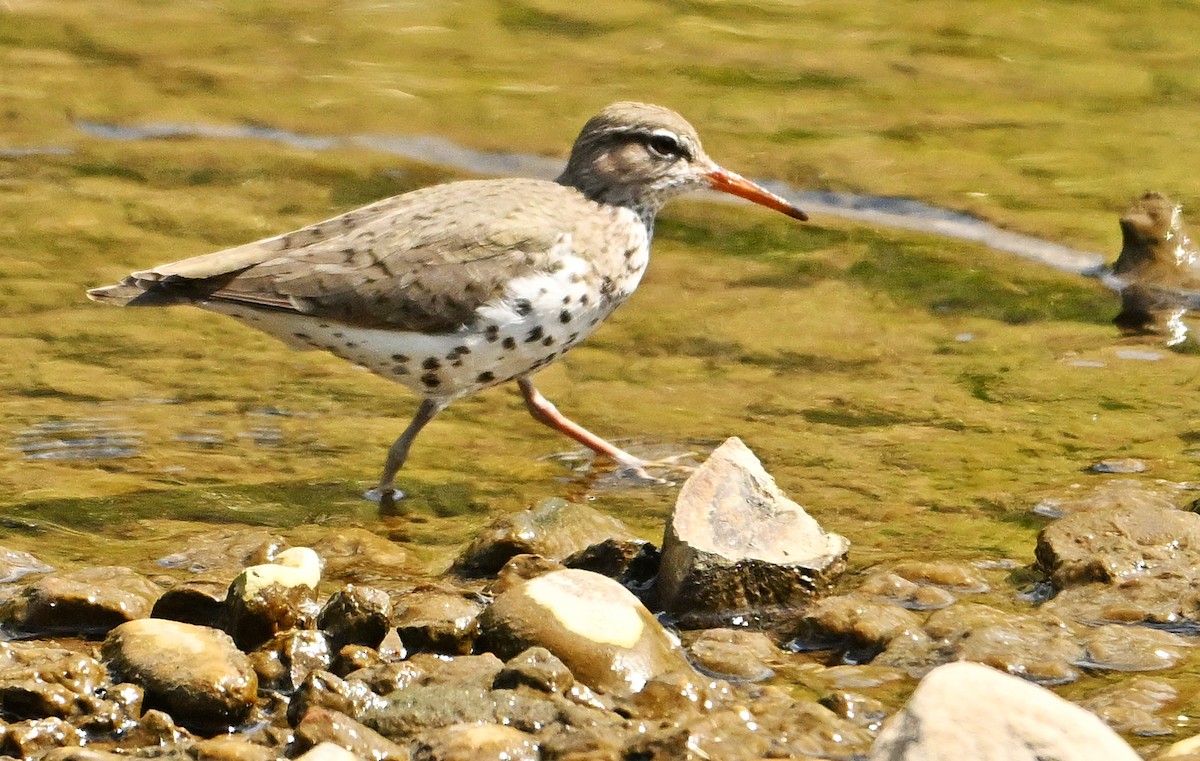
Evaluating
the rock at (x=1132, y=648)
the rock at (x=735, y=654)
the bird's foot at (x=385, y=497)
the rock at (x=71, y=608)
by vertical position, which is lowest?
the bird's foot at (x=385, y=497)

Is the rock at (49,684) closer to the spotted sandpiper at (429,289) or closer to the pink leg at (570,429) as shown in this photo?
the spotted sandpiper at (429,289)

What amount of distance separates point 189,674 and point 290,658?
45 centimetres

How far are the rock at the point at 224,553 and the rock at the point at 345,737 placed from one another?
1709 mm

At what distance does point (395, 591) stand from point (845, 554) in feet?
5.68

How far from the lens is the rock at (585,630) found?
557cm

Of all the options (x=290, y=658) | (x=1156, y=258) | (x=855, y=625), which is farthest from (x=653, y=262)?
(x=290, y=658)

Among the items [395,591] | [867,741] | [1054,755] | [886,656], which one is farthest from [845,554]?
[1054,755]

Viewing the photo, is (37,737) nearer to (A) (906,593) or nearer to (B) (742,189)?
(A) (906,593)

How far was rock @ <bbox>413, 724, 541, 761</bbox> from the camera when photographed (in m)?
4.94

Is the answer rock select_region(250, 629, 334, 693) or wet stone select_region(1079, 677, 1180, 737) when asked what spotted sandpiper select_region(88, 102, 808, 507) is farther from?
wet stone select_region(1079, 677, 1180, 737)

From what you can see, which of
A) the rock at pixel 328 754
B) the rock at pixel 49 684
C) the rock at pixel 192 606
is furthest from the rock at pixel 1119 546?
the rock at pixel 49 684

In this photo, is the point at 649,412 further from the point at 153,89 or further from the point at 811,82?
the point at 153,89

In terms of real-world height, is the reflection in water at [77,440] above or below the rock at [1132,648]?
below

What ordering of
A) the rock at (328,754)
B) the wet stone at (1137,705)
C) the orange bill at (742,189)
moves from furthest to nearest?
the orange bill at (742,189), the wet stone at (1137,705), the rock at (328,754)
